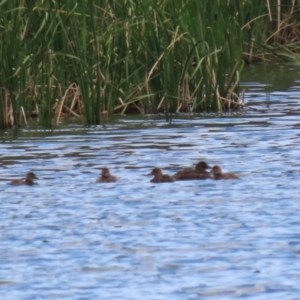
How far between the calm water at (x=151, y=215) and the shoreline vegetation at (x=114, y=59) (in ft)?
1.29

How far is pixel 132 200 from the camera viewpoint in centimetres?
902

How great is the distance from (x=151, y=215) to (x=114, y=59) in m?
5.18

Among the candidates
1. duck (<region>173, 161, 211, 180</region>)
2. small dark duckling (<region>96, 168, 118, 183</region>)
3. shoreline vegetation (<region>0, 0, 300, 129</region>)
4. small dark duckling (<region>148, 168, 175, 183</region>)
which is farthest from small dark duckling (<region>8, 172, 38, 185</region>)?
shoreline vegetation (<region>0, 0, 300, 129</region>)

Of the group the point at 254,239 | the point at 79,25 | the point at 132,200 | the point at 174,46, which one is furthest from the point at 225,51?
the point at 254,239

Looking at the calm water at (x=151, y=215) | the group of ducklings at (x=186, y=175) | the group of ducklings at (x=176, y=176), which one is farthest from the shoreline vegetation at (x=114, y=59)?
the group of ducklings at (x=186, y=175)

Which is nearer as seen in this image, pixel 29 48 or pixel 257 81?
pixel 29 48

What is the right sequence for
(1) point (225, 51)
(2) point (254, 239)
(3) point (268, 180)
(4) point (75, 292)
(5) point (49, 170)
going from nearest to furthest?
1. (4) point (75, 292)
2. (2) point (254, 239)
3. (3) point (268, 180)
4. (5) point (49, 170)
5. (1) point (225, 51)

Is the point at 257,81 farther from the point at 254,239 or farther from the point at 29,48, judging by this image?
the point at 254,239

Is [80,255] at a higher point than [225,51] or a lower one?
lower

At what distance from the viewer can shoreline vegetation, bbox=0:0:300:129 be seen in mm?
12461

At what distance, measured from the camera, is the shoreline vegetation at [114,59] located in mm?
12461

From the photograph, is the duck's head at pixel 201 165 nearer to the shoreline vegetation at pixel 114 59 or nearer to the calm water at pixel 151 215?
the calm water at pixel 151 215

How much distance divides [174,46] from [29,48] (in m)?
1.75

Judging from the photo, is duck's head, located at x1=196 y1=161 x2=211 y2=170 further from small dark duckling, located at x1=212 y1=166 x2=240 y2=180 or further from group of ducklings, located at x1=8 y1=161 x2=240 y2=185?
small dark duckling, located at x1=212 y1=166 x2=240 y2=180
